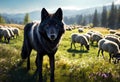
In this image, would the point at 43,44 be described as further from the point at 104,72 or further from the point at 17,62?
the point at 17,62

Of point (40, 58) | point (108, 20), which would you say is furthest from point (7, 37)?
point (108, 20)

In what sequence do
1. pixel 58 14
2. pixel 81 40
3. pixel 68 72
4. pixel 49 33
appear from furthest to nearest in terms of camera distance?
pixel 81 40 → pixel 68 72 → pixel 58 14 → pixel 49 33

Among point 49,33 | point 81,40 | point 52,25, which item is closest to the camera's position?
point 49,33

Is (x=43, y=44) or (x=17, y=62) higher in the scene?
(x=43, y=44)

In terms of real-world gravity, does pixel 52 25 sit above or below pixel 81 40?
above

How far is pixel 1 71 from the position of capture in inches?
541

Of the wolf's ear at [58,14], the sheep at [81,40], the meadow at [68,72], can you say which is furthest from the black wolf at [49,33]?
the sheep at [81,40]

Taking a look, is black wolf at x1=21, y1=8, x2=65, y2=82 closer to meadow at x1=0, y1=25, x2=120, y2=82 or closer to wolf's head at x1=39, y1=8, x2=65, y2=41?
wolf's head at x1=39, y1=8, x2=65, y2=41

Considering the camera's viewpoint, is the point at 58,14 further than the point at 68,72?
No

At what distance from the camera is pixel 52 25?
1016 cm

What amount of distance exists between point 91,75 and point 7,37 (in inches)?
1229

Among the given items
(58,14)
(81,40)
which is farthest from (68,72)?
(81,40)

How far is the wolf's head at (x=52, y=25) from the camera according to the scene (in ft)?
32.5

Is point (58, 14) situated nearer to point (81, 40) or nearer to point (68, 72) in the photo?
point (68, 72)
